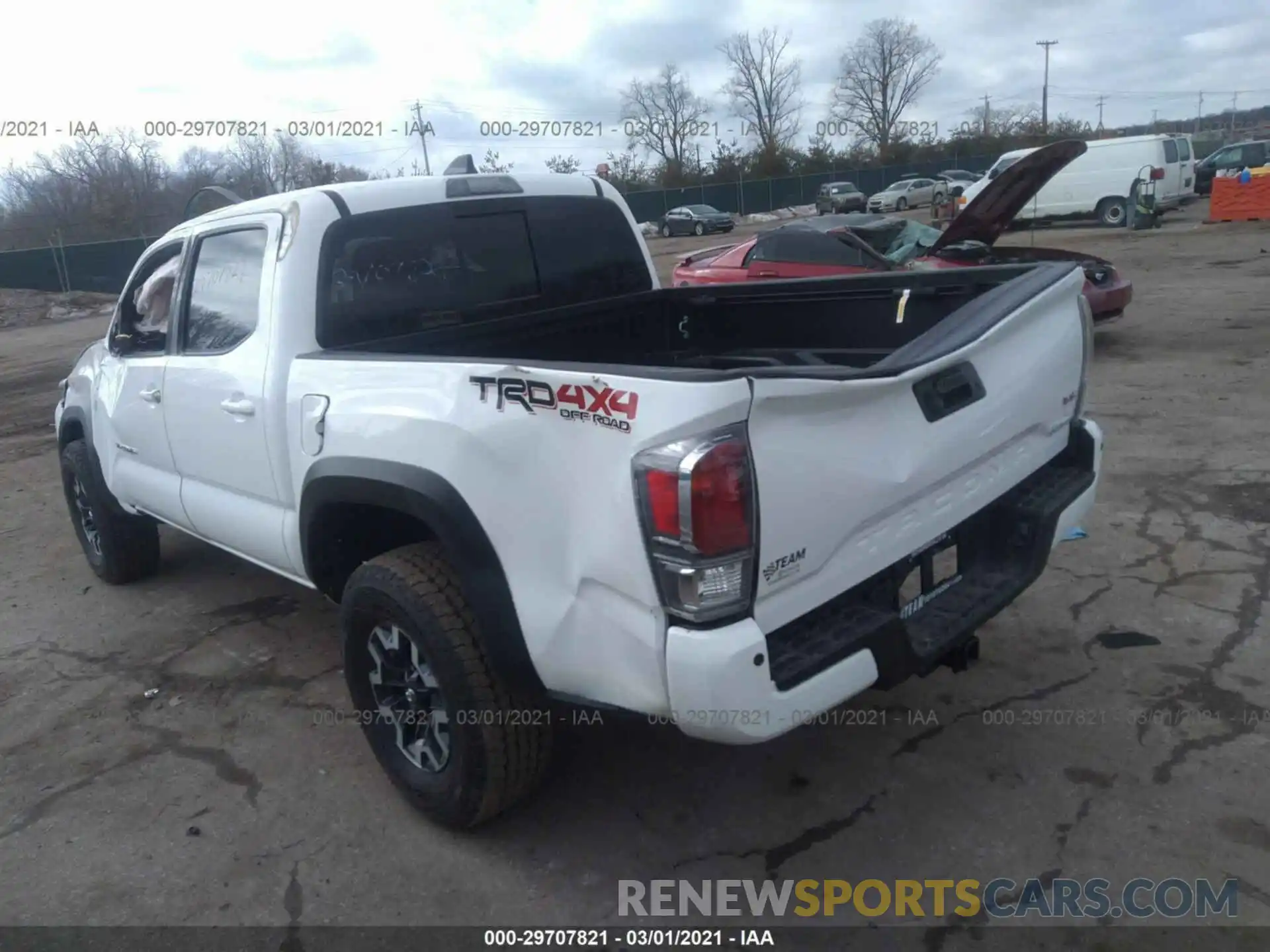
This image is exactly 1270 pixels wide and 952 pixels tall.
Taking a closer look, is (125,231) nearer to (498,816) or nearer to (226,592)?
(226,592)

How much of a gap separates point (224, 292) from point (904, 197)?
39767 millimetres

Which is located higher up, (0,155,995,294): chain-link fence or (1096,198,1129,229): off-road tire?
(0,155,995,294): chain-link fence

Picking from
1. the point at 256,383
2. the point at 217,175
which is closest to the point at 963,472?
the point at 256,383

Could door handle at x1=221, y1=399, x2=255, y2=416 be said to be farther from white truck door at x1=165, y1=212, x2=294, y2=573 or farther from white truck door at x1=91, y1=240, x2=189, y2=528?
white truck door at x1=91, y1=240, x2=189, y2=528

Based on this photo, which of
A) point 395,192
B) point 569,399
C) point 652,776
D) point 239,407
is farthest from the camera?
point 395,192

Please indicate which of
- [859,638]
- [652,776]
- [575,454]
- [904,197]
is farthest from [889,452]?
[904,197]

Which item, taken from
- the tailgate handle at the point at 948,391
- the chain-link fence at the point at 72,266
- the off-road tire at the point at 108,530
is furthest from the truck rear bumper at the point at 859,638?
the chain-link fence at the point at 72,266

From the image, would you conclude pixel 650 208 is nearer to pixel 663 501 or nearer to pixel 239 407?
pixel 239 407

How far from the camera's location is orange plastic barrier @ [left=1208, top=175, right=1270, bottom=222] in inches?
862

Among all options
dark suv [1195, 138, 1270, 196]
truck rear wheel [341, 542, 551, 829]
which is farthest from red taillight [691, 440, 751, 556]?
dark suv [1195, 138, 1270, 196]

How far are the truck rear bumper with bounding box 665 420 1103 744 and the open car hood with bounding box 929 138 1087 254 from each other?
6.47m

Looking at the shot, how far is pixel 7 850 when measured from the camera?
326 cm

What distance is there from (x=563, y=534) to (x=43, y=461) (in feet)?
28.4

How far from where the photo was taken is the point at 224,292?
391 cm
